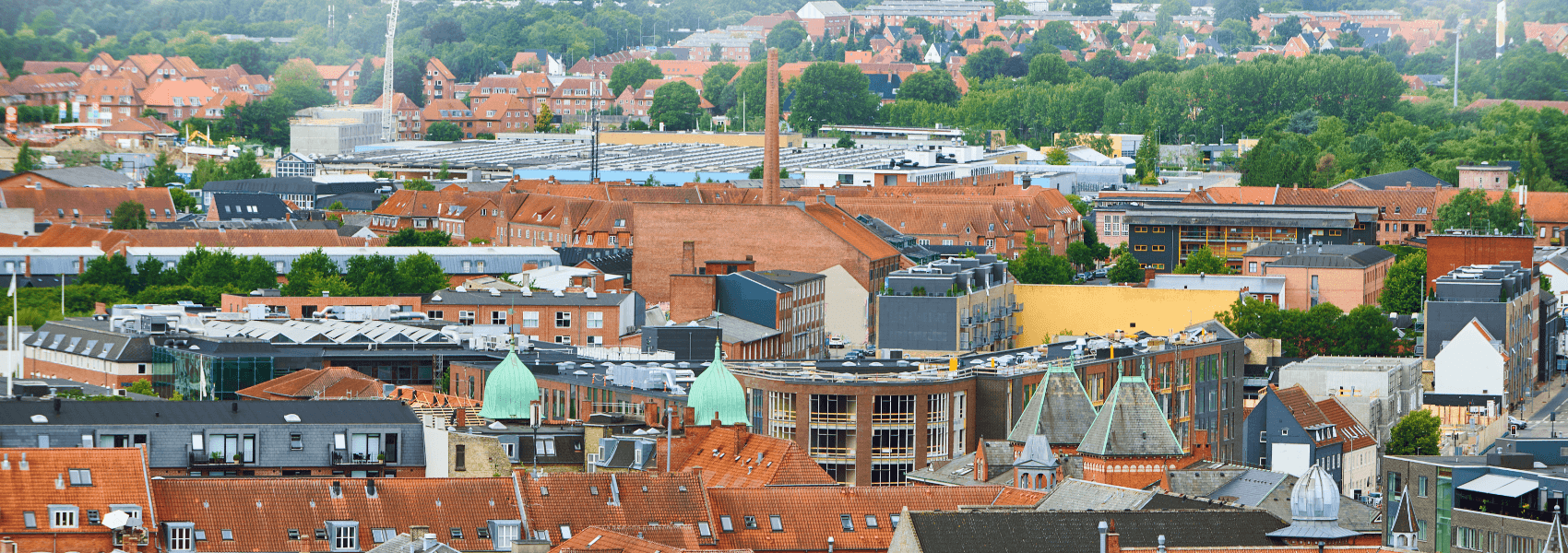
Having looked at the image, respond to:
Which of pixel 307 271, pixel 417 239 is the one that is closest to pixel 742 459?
pixel 307 271

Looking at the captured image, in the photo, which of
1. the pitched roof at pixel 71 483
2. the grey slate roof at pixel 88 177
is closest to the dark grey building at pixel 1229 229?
the grey slate roof at pixel 88 177

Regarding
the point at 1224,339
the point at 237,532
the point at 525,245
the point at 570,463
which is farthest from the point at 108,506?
the point at 525,245

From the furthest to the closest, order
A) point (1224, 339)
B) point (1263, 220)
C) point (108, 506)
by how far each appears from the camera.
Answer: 1. point (1263, 220)
2. point (1224, 339)
3. point (108, 506)

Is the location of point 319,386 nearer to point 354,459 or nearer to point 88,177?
point 354,459

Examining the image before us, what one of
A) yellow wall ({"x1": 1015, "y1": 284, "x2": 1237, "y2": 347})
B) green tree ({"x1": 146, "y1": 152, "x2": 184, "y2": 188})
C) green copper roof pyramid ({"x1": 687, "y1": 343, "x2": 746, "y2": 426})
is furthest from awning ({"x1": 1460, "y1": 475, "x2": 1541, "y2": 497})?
green tree ({"x1": 146, "y1": 152, "x2": 184, "y2": 188})

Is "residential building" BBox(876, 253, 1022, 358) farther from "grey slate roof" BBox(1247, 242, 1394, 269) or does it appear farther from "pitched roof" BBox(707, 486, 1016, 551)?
"pitched roof" BBox(707, 486, 1016, 551)

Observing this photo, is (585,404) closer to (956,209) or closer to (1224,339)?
(1224,339)

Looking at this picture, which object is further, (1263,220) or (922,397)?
(1263,220)
